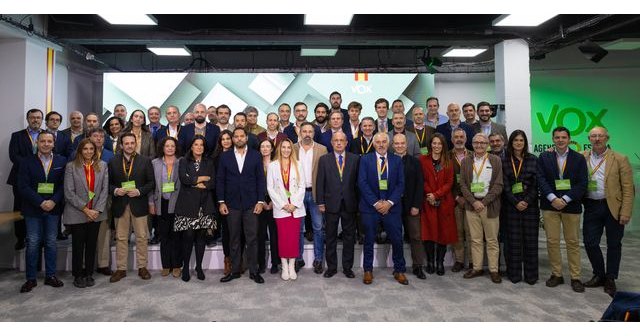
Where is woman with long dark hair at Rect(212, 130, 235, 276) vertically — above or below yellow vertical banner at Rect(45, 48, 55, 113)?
below

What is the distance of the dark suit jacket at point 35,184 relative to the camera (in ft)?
11.8

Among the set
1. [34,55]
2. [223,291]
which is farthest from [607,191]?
[34,55]

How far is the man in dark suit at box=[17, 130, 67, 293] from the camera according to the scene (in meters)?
3.63

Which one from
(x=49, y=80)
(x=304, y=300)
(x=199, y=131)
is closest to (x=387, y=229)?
(x=304, y=300)

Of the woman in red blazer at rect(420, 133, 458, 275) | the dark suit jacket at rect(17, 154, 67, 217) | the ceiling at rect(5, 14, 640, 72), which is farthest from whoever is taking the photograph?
the ceiling at rect(5, 14, 640, 72)

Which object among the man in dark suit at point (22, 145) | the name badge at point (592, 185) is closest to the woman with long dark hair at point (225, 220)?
the man in dark suit at point (22, 145)

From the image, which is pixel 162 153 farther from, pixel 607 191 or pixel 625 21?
pixel 625 21

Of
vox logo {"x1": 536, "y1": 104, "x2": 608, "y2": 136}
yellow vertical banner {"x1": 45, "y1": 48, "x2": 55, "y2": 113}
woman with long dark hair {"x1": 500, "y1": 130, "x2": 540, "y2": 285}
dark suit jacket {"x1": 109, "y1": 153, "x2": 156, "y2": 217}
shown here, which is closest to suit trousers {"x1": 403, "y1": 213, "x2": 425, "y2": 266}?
woman with long dark hair {"x1": 500, "y1": 130, "x2": 540, "y2": 285}

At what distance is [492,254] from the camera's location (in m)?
3.99

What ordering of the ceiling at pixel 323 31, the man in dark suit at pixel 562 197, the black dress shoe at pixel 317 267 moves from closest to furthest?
1. the man in dark suit at pixel 562 197
2. the black dress shoe at pixel 317 267
3. the ceiling at pixel 323 31

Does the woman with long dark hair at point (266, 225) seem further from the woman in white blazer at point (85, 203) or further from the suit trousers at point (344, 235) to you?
the woman in white blazer at point (85, 203)

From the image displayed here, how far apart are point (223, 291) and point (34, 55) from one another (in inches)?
181

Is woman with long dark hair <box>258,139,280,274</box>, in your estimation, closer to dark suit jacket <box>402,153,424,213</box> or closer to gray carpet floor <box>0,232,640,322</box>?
gray carpet floor <box>0,232,640,322</box>

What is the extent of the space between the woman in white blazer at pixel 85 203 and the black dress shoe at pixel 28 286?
0.37m
